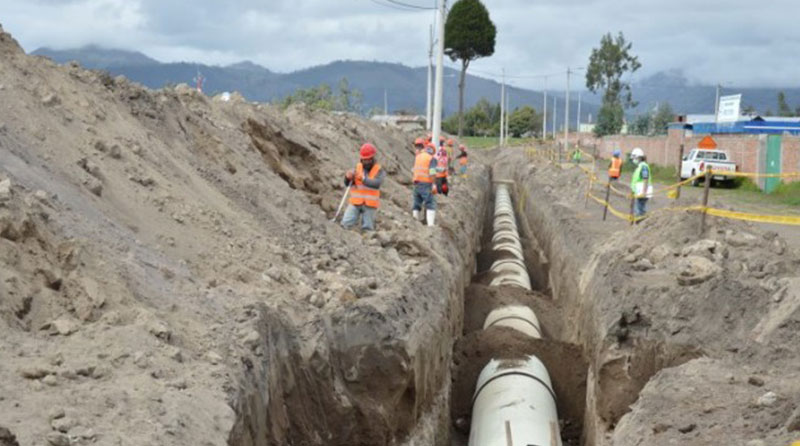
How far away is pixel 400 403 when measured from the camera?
28.3 feet

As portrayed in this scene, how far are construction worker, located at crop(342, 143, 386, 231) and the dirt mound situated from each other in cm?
34

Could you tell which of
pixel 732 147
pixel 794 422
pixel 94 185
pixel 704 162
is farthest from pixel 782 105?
pixel 94 185

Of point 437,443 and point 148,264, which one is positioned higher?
point 148,264

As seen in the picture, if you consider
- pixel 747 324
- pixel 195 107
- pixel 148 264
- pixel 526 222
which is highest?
pixel 195 107

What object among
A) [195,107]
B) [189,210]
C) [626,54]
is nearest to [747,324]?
[189,210]

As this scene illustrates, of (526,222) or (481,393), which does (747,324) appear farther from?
(526,222)

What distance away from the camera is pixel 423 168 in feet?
46.2

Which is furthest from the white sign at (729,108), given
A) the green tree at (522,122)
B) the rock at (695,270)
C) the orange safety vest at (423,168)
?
the green tree at (522,122)

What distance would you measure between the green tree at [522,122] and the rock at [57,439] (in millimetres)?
97049

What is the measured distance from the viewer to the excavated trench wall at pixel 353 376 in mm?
6582

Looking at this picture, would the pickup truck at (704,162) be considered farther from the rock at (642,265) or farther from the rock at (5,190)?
the rock at (5,190)

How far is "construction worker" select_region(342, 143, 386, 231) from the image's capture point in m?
11.6

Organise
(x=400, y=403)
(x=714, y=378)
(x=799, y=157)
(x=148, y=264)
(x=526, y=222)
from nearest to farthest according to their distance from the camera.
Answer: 1. (x=148, y=264)
2. (x=714, y=378)
3. (x=400, y=403)
4. (x=799, y=157)
5. (x=526, y=222)

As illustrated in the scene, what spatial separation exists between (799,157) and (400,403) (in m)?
23.2
